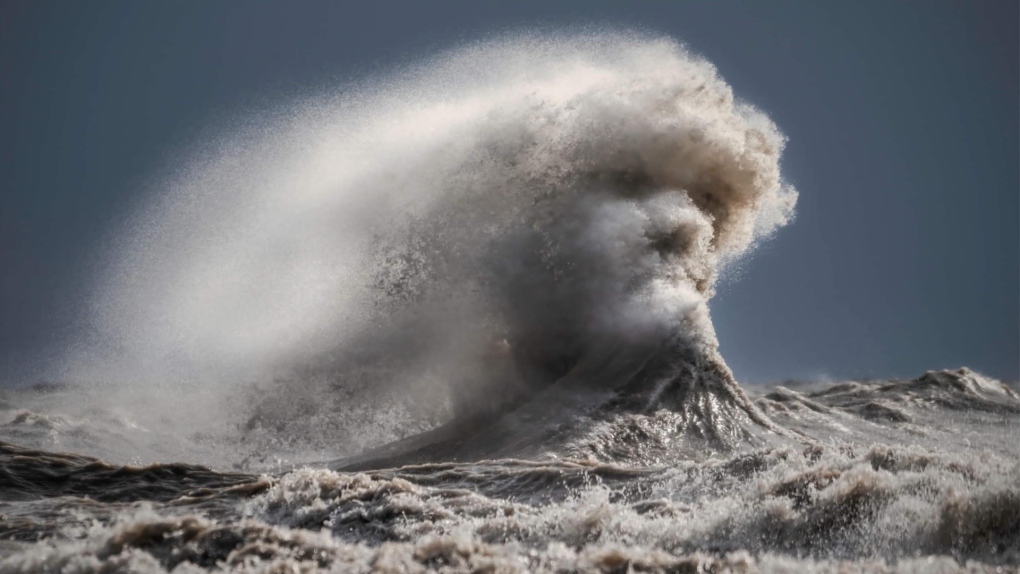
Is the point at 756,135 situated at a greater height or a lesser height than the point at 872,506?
greater

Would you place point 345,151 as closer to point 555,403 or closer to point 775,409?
point 555,403

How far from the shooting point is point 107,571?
6316mm

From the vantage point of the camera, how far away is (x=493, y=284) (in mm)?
19000

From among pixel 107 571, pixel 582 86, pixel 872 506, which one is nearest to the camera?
pixel 107 571

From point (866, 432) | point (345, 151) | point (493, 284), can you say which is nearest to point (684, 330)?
point (866, 432)

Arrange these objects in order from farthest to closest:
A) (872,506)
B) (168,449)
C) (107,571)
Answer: (168,449)
(872,506)
(107,571)

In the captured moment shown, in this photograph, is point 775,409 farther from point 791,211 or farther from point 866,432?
point 791,211

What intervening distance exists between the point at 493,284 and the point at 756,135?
6995mm

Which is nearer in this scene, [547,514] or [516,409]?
[547,514]

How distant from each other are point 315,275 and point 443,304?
4.55 meters

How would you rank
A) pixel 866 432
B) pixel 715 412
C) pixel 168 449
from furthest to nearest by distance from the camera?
pixel 168 449, pixel 866 432, pixel 715 412

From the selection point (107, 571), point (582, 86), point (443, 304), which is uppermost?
point (582, 86)

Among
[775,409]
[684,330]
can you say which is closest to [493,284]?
[684,330]

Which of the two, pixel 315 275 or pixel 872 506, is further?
pixel 315 275
